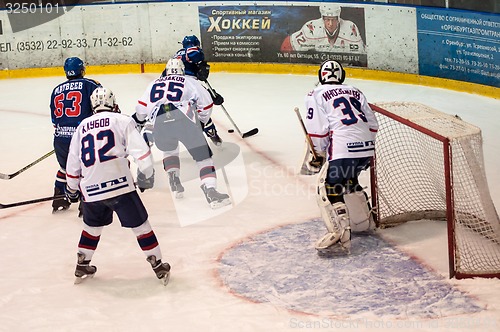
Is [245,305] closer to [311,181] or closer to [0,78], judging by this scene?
[311,181]

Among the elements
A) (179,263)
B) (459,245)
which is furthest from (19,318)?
(459,245)

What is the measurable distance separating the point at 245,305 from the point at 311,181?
239cm

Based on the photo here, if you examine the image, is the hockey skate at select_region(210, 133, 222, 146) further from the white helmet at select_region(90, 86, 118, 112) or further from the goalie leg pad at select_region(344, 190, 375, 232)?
the white helmet at select_region(90, 86, 118, 112)

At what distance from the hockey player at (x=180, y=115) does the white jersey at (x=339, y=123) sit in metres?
1.36

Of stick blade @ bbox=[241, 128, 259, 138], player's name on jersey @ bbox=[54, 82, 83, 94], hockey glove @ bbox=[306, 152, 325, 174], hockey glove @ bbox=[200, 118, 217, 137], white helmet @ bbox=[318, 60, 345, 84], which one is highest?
white helmet @ bbox=[318, 60, 345, 84]

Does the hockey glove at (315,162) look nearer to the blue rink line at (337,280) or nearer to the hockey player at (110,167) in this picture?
the blue rink line at (337,280)

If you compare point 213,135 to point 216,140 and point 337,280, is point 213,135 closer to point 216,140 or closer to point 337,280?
point 216,140

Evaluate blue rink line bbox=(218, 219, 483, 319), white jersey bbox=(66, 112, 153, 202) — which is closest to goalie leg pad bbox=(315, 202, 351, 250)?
blue rink line bbox=(218, 219, 483, 319)

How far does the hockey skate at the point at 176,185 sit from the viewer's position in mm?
6965

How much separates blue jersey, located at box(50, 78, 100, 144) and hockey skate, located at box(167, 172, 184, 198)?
956 millimetres

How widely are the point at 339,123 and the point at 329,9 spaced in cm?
553

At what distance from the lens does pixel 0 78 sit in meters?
12.1

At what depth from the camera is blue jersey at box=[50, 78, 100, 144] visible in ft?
20.6

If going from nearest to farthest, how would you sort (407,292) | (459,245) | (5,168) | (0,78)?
(407,292) → (459,245) → (5,168) → (0,78)
